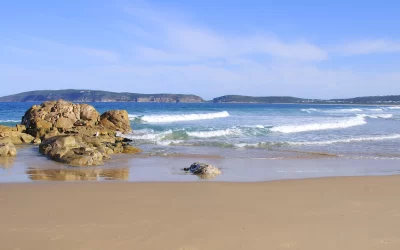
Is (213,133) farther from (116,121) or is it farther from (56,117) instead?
(56,117)

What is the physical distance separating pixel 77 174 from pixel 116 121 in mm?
16747

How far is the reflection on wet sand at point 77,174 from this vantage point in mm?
9883

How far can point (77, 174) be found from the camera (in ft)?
34.7

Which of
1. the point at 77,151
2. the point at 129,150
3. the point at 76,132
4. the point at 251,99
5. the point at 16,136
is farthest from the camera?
the point at 251,99

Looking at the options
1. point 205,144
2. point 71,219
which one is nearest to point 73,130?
point 205,144

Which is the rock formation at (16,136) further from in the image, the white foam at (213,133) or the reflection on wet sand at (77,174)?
the reflection on wet sand at (77,174)

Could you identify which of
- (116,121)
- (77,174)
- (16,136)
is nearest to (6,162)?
(77,174)

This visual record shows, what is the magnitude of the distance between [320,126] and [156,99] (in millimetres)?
137371

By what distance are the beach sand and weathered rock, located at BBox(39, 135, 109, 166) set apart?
11.0 ft

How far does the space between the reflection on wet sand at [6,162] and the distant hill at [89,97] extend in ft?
412

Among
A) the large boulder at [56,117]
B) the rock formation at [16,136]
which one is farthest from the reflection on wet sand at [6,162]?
the large boulder at [56,117]

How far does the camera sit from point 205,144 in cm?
1944

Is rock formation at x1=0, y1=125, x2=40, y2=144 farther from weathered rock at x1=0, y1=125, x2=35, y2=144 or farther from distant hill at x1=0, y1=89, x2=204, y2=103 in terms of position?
distant hill at x1=0, y1=89, x2=204, y2=103

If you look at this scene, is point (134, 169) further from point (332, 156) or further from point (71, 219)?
point (332, 156)
